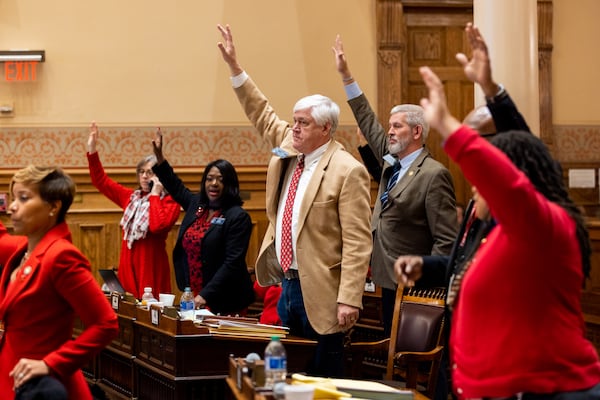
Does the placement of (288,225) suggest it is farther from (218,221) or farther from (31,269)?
(31,269)

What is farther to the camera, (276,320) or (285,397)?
(276,320)

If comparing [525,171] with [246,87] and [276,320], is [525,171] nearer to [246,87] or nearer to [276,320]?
[246,87]

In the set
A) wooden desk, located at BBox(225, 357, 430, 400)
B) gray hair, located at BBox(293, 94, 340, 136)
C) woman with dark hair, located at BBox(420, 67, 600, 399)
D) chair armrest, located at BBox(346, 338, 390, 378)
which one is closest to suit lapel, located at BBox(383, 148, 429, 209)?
gray hair, located at BBox(293, 94, 340, 136)

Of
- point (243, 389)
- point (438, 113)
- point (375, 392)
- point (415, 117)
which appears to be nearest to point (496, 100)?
point (438, 113)

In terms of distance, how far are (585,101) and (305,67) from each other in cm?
241

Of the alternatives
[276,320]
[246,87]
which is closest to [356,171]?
[246,87]

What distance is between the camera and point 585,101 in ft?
25.4

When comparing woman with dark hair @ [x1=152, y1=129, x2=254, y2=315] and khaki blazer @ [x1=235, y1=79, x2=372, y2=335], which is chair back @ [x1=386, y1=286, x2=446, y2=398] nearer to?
khaki blazer @ [x1=235, y1=79, x2=372, y2=335]

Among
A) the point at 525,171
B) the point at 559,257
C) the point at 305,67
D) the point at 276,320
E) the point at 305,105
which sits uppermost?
the point at 305,67

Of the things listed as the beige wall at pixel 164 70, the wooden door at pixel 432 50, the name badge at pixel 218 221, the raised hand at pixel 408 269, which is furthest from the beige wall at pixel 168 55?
the raised hand at pixel 408 269

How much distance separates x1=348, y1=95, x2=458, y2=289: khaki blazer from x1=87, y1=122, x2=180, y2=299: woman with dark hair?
180 centimetres

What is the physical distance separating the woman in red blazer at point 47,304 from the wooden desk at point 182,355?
4.17 feet

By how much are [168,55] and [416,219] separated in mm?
3408

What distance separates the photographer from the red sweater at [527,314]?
2.11 meters
